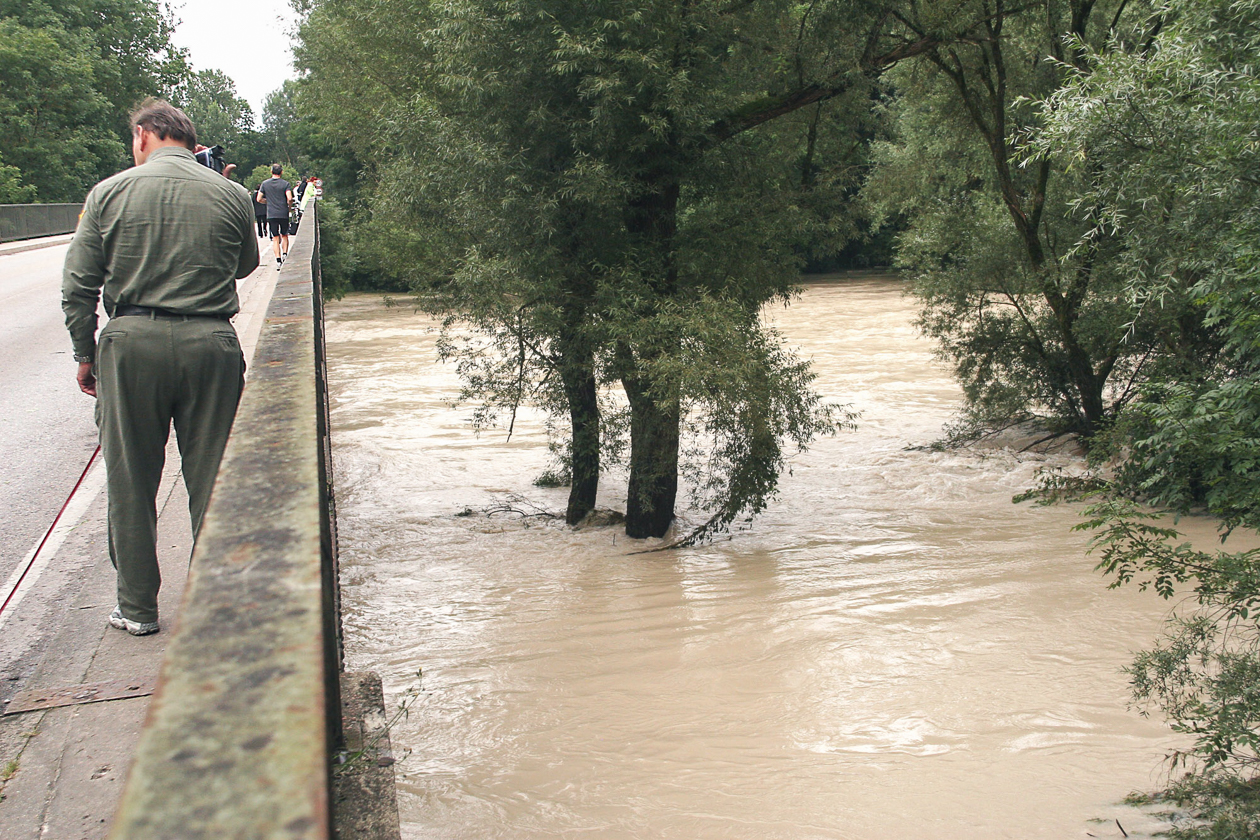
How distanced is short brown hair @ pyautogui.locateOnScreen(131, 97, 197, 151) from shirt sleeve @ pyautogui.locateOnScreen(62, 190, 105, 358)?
0.36 metres

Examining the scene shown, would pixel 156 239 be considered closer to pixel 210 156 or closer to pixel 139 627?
pixel 139 627

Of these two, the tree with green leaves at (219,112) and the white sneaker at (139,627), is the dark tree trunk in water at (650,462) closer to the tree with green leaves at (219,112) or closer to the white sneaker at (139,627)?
the white sneaker at (139,627)

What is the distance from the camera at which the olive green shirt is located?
376 centimetres

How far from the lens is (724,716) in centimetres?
670

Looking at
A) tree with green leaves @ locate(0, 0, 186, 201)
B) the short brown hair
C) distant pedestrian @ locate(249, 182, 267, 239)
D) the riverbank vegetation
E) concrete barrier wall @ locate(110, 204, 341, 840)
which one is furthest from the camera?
tree with green leaves @ locate(0, 0, 186, 201)

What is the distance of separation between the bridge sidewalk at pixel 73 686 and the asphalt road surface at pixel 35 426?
1.93 ft

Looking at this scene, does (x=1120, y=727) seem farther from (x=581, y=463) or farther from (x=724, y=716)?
(x=581, y=463)

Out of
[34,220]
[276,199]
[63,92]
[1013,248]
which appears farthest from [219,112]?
[1013,248]

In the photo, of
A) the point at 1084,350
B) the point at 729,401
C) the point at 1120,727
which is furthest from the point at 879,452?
the point at 1120,727

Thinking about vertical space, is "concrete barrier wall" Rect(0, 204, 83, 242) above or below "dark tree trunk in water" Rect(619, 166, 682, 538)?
above

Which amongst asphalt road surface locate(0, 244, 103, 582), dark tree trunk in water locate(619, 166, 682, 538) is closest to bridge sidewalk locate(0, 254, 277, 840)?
asphalt road surface locate(0, 244, 103, 582)

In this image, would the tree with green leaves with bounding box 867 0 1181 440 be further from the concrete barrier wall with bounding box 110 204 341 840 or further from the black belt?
the concrete barrier wall with bounding box 110 204 341 840

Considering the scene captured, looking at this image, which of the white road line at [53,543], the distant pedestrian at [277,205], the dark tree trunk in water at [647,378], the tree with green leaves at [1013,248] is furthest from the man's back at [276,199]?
the white road line at [53,543]

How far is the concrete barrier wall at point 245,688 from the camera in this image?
0.89m
